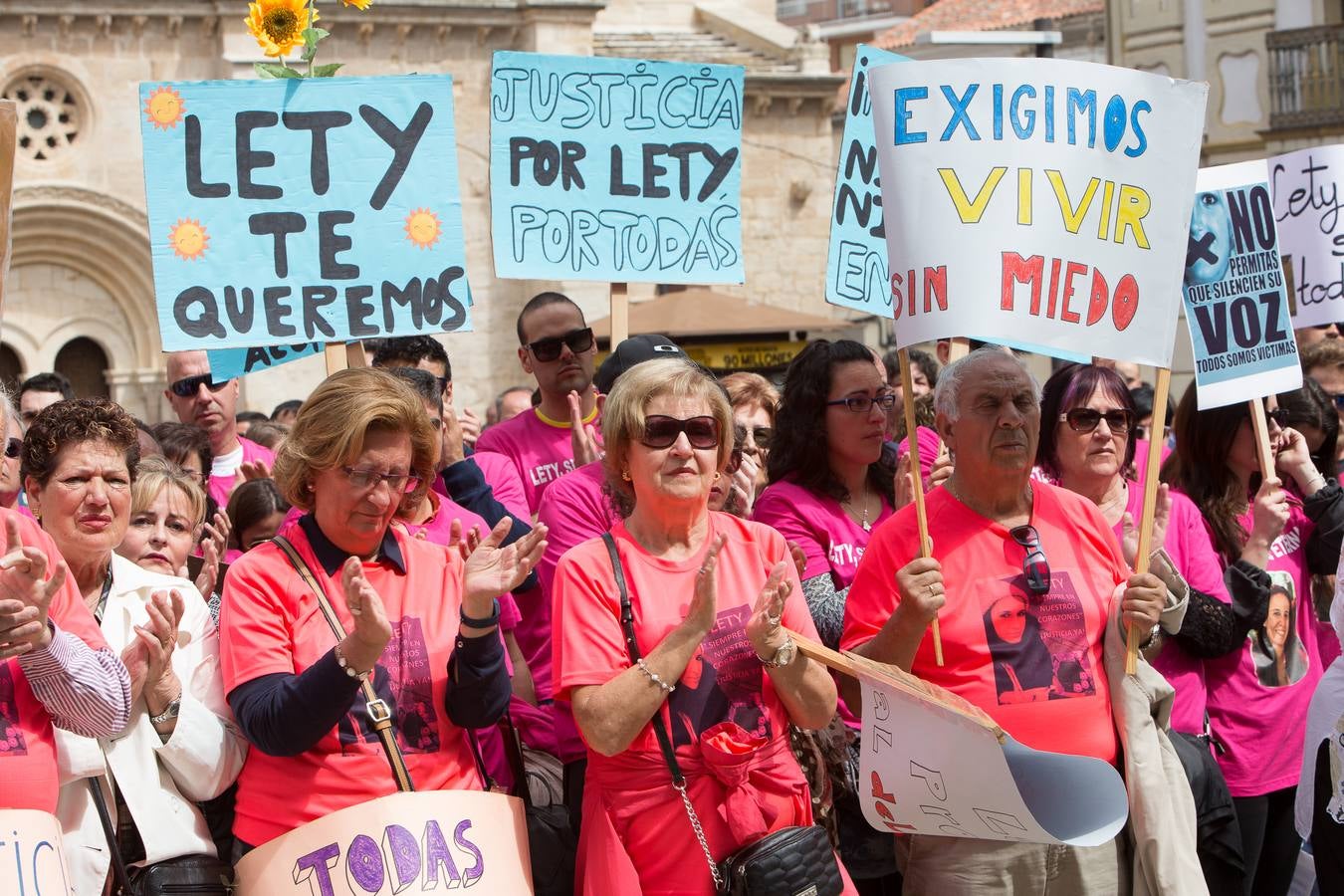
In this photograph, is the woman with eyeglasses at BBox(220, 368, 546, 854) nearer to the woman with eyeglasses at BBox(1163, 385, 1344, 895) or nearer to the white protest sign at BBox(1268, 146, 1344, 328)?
the woman with eyeglasses at BBox(1163, 385, 1344, 895)

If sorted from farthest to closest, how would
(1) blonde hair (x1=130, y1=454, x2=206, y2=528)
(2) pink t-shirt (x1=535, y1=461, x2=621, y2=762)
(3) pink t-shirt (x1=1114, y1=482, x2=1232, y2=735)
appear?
(3) pink t-shirt (x1=1114, y1=482, x2=1232, y2=735) → (1) blonde hair (x1=130, y1=454, x2=206, y2=528) → (2) pink t-shirt (x1=535, y1=461, x2=621, y2=762)

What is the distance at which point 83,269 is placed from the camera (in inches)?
877

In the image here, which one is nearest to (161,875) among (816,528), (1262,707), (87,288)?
(816,528)

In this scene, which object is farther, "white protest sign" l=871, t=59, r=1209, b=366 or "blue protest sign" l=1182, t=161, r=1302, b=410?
"blue protest sign" l=1182, t=161, r=1302, b=410

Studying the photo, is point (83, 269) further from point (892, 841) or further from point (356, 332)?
point (892, 841)

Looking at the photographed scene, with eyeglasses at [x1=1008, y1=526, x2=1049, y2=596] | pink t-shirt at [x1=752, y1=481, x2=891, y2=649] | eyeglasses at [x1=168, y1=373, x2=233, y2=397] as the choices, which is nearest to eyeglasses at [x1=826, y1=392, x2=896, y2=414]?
pink t-shirt at [x1=752, y1=481, x2=891, y2=649]

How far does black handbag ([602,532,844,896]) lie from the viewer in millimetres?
3467

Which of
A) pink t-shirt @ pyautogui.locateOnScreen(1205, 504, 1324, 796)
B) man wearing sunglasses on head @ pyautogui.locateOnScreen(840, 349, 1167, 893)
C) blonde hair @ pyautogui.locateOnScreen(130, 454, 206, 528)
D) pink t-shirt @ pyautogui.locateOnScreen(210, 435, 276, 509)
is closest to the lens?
man wearing sunglasses on head @ pyautogui.locateOnScreen(840, 349, 1167, 893)

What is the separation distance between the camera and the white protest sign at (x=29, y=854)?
3160mm

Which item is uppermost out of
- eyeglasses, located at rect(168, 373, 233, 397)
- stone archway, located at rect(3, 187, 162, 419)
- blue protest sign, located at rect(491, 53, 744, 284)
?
stone archway, located at rect(3, 187, 162, 419)

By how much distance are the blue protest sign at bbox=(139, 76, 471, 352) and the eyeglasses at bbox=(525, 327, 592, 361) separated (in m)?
0.56

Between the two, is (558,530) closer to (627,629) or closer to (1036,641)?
(627,629)

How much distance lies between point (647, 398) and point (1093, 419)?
1.60 meters

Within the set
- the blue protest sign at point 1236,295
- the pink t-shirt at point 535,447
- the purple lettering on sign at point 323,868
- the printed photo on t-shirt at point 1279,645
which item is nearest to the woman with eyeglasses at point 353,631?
the purple lettering on sign at point 323,868
